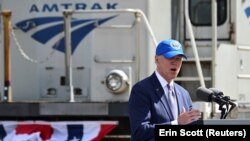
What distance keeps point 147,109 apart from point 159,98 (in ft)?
0.41

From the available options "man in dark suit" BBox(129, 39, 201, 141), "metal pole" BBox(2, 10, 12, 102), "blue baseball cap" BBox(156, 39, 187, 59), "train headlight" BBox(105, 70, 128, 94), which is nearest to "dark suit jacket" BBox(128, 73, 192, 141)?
"man in dark suit" BBox(129, 39, 201, 141)

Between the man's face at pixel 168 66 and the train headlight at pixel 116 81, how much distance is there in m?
3.08

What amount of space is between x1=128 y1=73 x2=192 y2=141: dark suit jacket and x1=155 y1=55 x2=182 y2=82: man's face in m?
0.07

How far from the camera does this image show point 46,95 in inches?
327

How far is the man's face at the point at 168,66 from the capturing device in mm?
4344

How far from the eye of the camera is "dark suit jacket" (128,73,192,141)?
13.7 ft

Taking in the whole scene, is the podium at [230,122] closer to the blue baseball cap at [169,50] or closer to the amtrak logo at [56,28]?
the blue baseball cap at [169,50]

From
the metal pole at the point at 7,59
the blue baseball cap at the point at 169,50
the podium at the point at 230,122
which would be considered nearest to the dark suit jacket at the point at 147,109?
the blue baseball cap at the point at 169,50

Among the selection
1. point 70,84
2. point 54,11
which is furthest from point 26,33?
point 70,84

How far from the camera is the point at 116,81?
297 inches

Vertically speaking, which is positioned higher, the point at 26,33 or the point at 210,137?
the point at 26,33

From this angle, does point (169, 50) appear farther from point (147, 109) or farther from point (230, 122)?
point (230, 122)

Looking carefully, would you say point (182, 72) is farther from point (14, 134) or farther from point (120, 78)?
point (14, 134)

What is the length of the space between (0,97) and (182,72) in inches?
78.6
